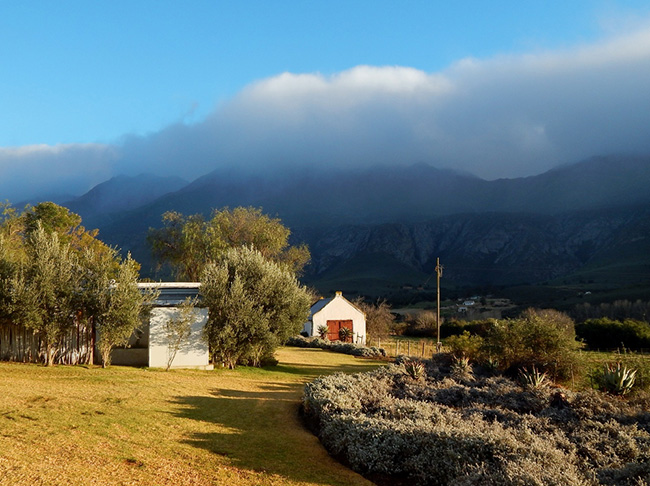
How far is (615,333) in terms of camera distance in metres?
45.5

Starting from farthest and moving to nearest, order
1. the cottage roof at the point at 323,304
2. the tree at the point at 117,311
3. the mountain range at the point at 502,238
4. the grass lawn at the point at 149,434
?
the mountain range at the point at 502,238, the cottage roof at the point at 323,304, the tree at the point at 117,311, the grass lawn at the point at 149,434

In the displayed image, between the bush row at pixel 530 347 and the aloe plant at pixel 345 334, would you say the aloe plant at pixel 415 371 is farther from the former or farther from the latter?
the aloe plant at pixel 345 334

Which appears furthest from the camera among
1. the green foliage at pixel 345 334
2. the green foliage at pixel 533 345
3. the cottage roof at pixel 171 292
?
the green foliage at pixel 345 334

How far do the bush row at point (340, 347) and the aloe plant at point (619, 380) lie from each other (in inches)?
714

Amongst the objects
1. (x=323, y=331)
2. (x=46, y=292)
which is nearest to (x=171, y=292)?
(x=46, y=292)

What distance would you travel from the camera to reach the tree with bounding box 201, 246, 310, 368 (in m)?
24.3

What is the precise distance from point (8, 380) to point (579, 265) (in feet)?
439

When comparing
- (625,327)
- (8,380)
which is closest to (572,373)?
(8,380)

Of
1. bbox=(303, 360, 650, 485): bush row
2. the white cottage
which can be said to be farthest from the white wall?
the white cottage

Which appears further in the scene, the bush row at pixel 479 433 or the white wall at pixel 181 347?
the white wall at pixel 181 347

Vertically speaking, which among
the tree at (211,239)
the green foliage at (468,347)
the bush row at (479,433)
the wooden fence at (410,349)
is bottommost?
the wooden fence at (410,349)

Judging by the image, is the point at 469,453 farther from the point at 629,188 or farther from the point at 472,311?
the point at 629,188

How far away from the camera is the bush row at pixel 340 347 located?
3591 cm

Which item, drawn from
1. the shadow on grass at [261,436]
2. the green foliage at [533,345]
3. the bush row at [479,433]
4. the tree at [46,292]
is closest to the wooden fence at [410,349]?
the green foliage at [533,345]
